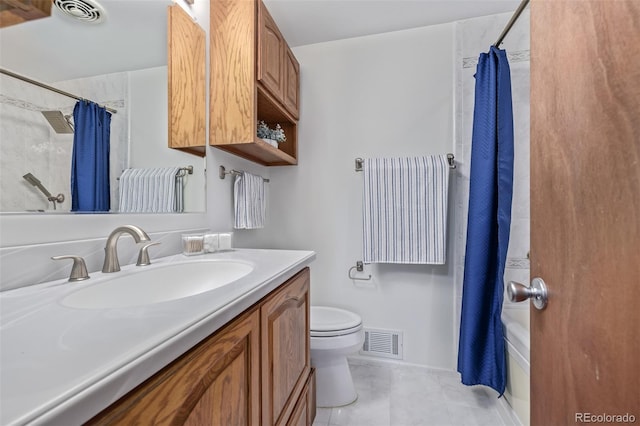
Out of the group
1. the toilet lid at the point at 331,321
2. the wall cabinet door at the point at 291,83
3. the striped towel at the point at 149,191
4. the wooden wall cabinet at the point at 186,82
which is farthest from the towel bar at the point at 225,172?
the toilet lid at the point at 331,321

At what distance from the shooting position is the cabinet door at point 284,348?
0.80 m

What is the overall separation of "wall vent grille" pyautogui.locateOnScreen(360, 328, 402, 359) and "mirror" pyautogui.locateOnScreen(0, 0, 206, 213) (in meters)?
1.64

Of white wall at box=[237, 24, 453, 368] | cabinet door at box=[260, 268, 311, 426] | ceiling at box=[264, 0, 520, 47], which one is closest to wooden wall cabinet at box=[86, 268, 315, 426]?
cabinet door at box=[260, 268, 311, 426]

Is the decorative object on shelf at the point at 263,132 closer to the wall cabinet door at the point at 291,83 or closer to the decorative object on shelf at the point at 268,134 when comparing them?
the decorative object on shelf at the point at 268,134

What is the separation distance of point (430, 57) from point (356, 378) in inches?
84.2

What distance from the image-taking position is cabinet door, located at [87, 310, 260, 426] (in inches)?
15.4

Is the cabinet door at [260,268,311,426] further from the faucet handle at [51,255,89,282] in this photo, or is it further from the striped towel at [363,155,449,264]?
the striped towel at [363,155,449,264]

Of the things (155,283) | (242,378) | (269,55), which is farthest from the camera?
(269,55)

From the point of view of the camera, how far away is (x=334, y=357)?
147cm

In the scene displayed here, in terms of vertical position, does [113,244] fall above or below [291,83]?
below

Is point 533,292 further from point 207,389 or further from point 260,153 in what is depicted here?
point 260,153

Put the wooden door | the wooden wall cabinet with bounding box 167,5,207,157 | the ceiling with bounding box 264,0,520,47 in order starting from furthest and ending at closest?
the ceiling with bounding box 264,0,520,47 → the wooden wall cabinet with bounding box 167,5,207,157 → the wooden door

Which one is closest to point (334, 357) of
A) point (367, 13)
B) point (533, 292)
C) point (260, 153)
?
point (533, 292)

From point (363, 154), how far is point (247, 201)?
87cm
